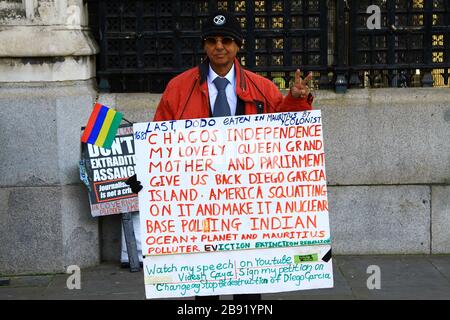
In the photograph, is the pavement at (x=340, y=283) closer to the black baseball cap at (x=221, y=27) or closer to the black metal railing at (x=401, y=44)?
the black metal railing at (x=401, y=44)

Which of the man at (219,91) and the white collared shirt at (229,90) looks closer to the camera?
the man at (219,91)

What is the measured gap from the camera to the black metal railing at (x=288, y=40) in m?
7.94

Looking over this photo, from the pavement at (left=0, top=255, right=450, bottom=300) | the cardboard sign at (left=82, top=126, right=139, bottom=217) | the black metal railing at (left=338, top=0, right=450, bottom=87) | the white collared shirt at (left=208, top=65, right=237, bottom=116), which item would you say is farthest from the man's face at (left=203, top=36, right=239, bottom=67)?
the black metal railing at (left=338, top=0, right=450, bottom=87)

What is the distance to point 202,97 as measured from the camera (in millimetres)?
5258

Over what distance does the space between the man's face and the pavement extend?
222 cm

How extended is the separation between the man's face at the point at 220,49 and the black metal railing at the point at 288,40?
2817 mm

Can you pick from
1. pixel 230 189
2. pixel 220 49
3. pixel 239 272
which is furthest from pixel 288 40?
pixel 239 272

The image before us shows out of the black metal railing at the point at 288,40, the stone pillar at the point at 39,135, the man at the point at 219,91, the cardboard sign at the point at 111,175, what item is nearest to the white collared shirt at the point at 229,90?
the man at the point at 219,91

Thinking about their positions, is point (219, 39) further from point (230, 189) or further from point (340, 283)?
point (340, 283)

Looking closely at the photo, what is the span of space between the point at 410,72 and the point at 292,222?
11.1ft

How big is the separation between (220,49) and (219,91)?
10.5 inches

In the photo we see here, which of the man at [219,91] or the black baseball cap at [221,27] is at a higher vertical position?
the black baseball cap at [221,27]

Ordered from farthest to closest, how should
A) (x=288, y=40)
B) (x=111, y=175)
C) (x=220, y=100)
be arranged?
(x=288, y=40)
(x=111, y=175)
(x=220, y=100)
